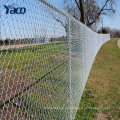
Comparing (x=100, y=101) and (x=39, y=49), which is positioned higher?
(x=39, y=49)

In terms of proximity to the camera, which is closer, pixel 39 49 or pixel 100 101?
pixel 39 49

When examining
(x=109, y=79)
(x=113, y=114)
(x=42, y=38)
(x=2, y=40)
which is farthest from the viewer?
(x=109, y=79)

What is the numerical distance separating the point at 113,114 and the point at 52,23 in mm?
2798

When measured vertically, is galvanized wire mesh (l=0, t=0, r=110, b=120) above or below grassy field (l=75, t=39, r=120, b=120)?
above

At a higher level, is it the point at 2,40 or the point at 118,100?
the point at 2,40

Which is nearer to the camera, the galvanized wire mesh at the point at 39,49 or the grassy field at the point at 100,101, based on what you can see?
the galvanized wire mesh at the point at 39,49

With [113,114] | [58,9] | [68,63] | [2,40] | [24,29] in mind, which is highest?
[58,9]

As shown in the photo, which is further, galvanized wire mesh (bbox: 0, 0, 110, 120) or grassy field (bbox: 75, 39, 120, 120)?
grassy field (bbox: 75, 39, 120, 120)

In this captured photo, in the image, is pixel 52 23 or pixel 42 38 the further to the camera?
pixel 52 23

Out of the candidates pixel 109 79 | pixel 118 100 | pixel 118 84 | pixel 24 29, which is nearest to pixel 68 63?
pixel 24 29

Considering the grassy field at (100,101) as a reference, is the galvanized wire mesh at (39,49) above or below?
above

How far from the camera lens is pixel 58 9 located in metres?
2.32

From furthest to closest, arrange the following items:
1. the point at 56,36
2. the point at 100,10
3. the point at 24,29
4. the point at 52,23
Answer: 1. the point at 100,10
2. the point at 56,36
3. the point at 52,23
4. the point at 24,29

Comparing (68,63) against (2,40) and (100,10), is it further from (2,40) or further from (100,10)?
(100,10)
